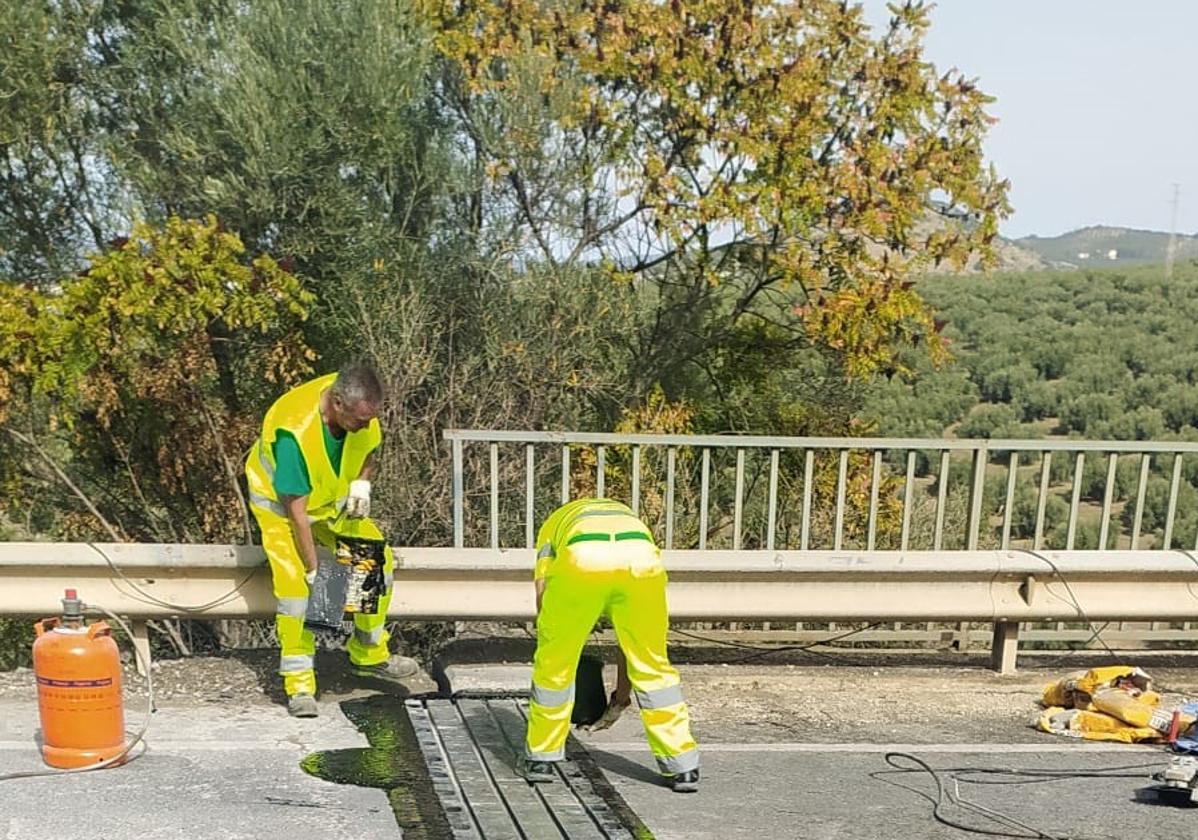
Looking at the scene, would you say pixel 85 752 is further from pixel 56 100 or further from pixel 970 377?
pixel 970 377

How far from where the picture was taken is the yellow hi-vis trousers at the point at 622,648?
418 centimetres

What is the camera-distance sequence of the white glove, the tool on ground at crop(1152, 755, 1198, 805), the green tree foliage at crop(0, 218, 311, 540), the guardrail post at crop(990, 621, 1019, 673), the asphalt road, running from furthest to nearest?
the green tree foliage at crop(0, 218, 311, 540) < the guardrail post at crop(990, 621, 1019, 673) < the white glove < the tool on ground at crop(1152, 755, 1198, 805) < the asphalt road

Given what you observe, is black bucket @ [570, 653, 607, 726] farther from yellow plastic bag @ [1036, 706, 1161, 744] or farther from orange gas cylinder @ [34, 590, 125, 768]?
yellow plastic bag @ [1036, 706, 1161, 744]

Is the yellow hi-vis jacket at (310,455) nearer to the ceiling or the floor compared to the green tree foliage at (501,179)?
nearer to the floor

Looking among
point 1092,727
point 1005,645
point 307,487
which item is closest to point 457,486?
point 307,487

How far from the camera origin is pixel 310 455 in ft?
16.8

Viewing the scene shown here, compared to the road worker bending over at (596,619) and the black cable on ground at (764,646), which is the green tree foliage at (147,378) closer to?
the black cable on ground at (764,646)

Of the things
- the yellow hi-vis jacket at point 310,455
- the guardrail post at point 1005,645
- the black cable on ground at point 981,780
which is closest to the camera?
the black cable on ground at point 981,780

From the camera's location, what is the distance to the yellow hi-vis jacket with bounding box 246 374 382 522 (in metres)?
5.10

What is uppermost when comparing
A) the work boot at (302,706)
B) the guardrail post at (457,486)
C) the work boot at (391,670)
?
the guardrail post at (457,486)

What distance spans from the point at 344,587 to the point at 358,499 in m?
0.43

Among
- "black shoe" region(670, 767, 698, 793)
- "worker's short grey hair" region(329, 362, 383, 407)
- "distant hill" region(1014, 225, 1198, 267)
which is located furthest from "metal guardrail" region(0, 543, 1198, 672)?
"distant hill" region(1014, 225, 1198, 267)

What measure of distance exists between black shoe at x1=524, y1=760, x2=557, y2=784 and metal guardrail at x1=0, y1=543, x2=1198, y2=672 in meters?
1.19

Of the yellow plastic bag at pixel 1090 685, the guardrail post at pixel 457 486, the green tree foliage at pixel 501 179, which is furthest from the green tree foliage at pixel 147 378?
the yellow plastic bag at pixel 1090 685
